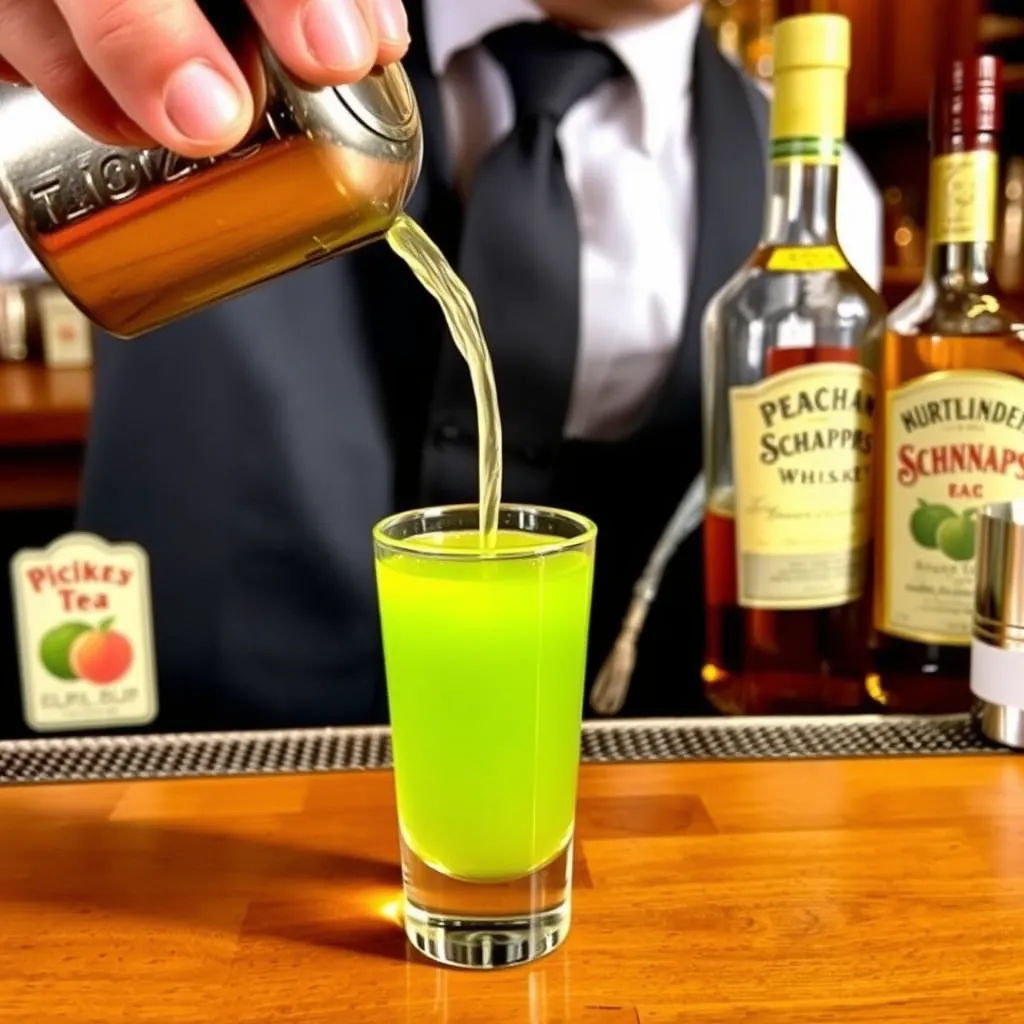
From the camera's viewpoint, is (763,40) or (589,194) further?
(763,40)

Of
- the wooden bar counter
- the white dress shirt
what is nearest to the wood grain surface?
the wooden bar counter

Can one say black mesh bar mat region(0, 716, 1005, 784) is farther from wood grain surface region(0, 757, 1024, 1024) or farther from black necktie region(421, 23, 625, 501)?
black necktie region(421, 23, 625, 501)

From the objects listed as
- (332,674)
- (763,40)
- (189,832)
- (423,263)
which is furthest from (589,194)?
(763,40)

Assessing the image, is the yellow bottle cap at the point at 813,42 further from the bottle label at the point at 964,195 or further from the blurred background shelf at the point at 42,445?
the blurred background shelf at the point at 42,445

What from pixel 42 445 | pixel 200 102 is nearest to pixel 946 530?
pixel 200 102

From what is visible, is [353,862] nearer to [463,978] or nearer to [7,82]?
[463,978]

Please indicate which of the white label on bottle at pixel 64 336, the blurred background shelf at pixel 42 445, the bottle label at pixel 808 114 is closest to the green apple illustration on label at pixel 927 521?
the bottle label at pixel 808 114
